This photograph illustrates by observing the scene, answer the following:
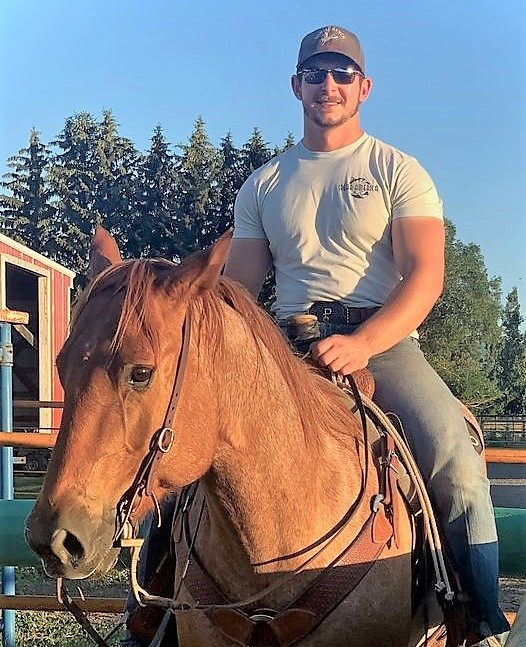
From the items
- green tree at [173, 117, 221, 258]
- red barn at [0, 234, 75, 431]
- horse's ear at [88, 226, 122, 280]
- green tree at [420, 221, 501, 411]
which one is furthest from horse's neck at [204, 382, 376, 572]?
green tree at [420, 221, 501, 411]

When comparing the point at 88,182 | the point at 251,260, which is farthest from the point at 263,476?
the point at 88,182

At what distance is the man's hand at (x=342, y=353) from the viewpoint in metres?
2.56

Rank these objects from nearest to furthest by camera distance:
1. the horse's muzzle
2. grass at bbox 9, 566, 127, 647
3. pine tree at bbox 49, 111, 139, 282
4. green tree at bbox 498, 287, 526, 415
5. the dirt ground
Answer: the horse's muzzle, grass at bbox 9, 566, 127, 647, the dirt ground, pine tree at bbox 49, 111, 139, 282, green tree at bbox 498, 287, 526, 415

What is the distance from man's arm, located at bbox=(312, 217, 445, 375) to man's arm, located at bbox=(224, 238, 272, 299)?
56 cm

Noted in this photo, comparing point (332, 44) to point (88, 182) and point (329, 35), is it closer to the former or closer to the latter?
point (329, 35)

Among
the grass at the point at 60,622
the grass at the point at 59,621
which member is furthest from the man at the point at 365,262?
the grass at the point at 60,622

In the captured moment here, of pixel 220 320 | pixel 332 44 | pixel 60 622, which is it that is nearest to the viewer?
pixel 220 320

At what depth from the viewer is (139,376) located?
1925 millimetres

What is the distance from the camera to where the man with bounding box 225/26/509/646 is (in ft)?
8.38

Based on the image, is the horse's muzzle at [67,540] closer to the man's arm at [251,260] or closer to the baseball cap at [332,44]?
the man's arm at [251,260]

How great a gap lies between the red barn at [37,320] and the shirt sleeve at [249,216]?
1190cm

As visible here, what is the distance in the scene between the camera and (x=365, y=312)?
292 centimetres

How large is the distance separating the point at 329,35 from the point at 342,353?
1289 mm

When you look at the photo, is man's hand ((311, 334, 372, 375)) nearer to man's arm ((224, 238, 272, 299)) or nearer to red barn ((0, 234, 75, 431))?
man's arm ((224, 238, 272, 299))
